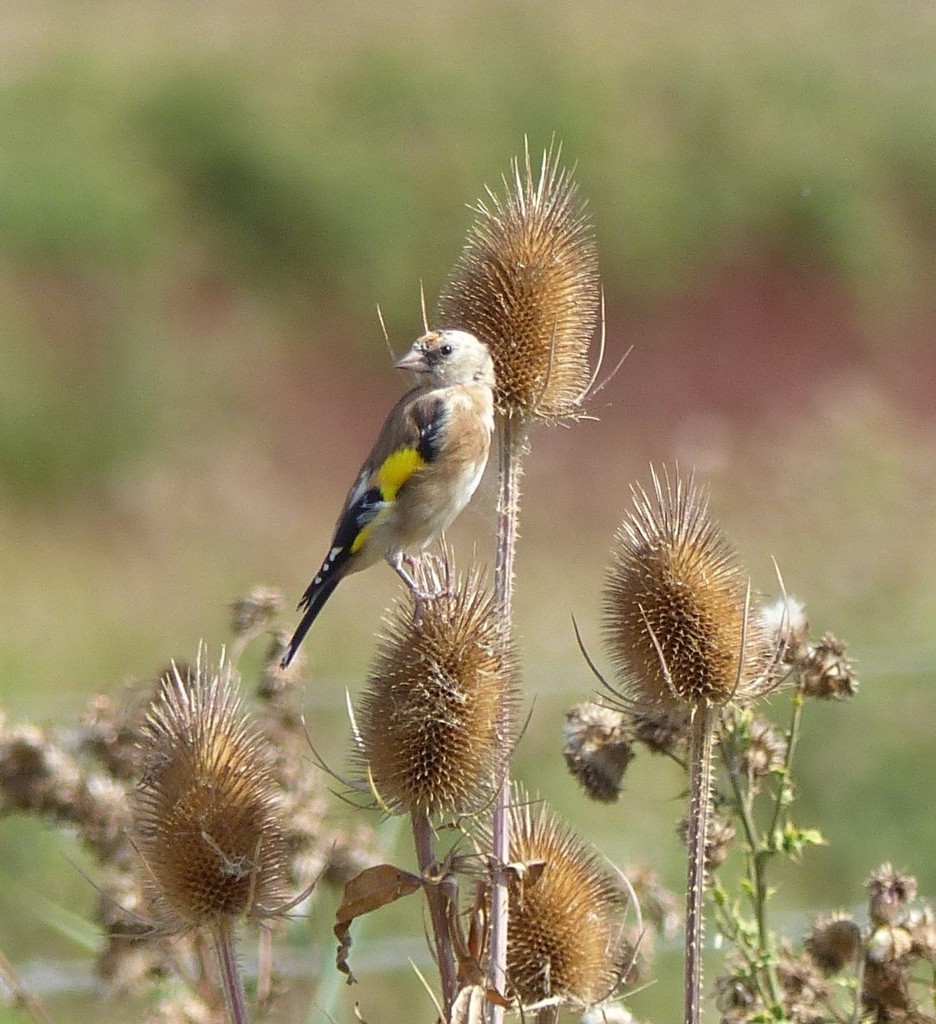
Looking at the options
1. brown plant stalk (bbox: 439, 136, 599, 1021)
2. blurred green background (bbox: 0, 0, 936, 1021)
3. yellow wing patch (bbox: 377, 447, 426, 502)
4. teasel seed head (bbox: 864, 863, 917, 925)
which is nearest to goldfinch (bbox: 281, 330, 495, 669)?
yellow wing patch (bbox: 377, 447, 426, 502)

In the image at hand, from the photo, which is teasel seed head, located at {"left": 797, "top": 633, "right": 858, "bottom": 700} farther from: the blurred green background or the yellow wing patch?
the blurred green background

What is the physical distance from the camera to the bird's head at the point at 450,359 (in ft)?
9.70

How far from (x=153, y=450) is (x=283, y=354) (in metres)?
4.22

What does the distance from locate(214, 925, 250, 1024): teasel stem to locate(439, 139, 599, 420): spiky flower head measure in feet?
3.03

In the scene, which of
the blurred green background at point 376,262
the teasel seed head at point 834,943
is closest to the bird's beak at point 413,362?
the teasel seed head at point 834,943

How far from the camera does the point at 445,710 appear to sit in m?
2.49

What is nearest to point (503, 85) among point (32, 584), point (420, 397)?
point (32, 584)

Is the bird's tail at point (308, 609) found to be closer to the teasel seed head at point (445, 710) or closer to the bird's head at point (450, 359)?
the bird's head at point (450, 359)

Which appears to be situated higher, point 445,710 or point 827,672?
point 827,672

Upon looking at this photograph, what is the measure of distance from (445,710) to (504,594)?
7.3 inches

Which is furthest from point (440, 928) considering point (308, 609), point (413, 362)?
point (413, 362)

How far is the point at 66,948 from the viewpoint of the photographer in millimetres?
8734

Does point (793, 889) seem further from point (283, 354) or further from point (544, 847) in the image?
point (283, 354)

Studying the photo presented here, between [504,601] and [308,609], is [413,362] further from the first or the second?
[504,601]
